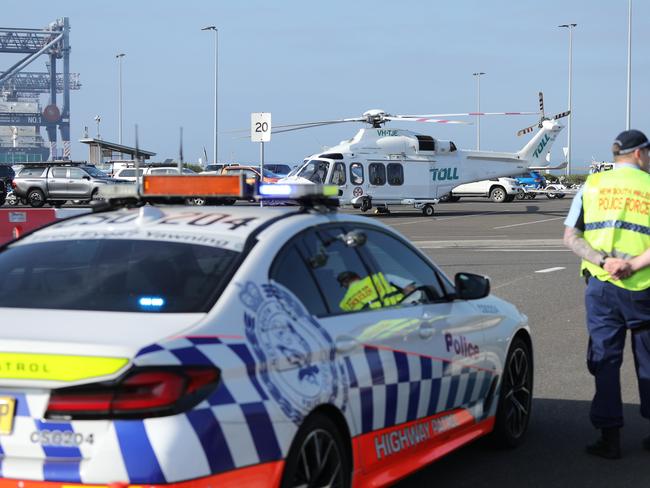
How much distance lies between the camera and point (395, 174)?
125 ft

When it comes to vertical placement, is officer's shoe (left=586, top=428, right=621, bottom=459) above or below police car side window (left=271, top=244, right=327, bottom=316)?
below

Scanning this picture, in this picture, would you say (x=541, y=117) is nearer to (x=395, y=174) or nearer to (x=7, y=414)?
(x=395, y=174)

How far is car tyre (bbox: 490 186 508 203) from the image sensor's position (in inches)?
2159

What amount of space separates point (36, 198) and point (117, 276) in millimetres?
40790

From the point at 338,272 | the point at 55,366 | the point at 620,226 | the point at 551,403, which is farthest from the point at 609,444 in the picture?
the point at 55,366

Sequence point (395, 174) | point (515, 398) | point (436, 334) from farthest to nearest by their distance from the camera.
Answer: point (395, 174) < point (515, 398) < point (436, 334)

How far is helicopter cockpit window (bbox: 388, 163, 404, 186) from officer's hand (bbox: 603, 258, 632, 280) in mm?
31985

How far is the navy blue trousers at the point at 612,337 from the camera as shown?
245 inches

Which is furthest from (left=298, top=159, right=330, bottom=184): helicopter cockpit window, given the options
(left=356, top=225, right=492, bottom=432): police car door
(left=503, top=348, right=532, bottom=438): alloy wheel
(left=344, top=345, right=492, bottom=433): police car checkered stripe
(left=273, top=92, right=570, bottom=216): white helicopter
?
(left=344, top=345, right=492, bottom=433): police car checkered stripe

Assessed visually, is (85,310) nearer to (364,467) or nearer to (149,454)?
(149,454)

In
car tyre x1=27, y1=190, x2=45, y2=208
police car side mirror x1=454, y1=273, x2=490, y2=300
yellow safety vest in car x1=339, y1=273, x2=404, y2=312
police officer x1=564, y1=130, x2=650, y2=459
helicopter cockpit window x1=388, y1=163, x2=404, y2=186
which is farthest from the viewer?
car tyre x1=27, y1=190, x2=45, y2=208

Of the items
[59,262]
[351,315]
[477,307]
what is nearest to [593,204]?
[477,307]

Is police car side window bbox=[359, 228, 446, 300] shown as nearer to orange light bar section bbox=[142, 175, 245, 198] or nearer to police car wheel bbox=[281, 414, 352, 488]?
orange light bar section bbox=[142, 175, 245, 198]

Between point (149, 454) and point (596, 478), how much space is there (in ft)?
10.4
